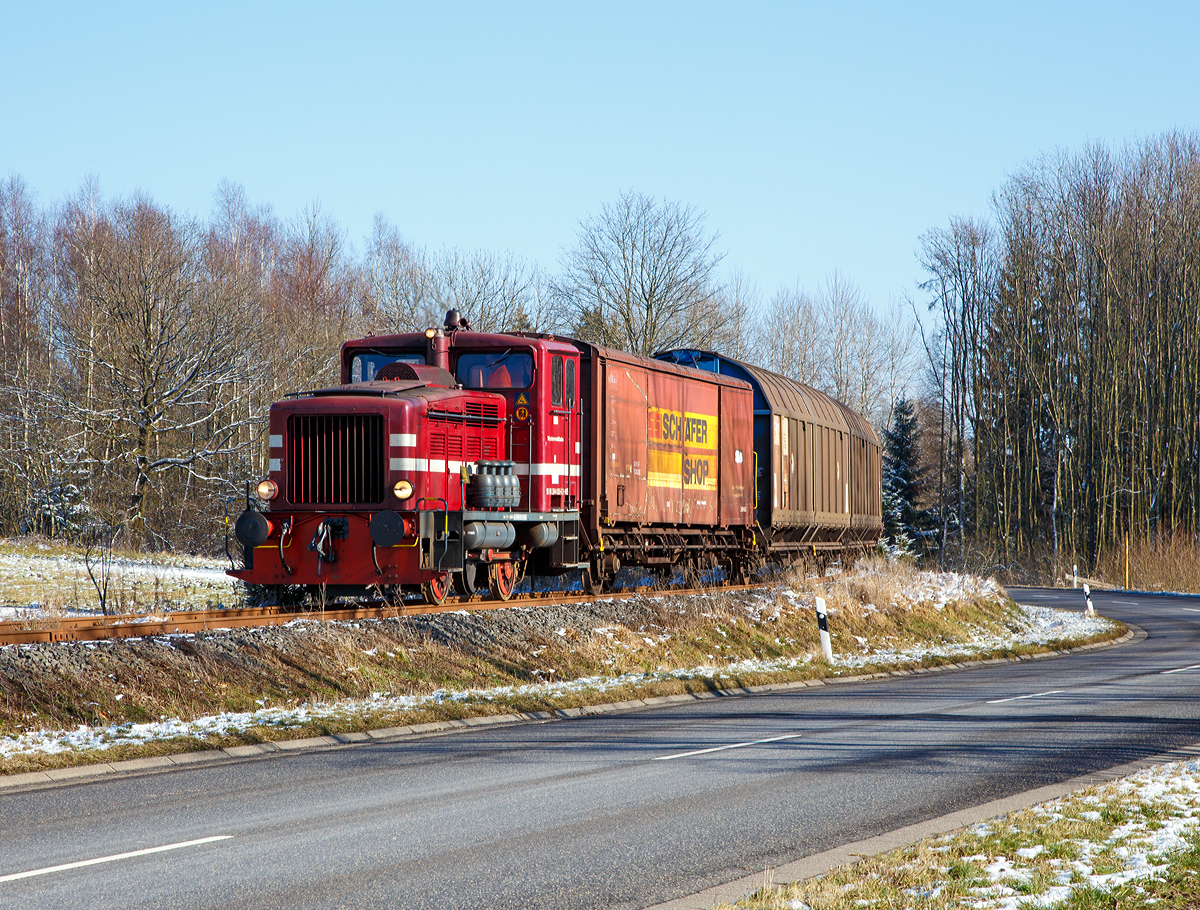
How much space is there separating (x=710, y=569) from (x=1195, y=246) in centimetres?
3480

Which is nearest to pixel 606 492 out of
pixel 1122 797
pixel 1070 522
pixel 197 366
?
pixel 1122 797

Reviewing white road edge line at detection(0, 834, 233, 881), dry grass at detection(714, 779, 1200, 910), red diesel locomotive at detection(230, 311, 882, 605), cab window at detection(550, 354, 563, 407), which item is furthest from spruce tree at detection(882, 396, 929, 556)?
white road edge line at detection(0, 834, 233, 881)

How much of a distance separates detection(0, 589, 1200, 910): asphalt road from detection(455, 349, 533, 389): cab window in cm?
624

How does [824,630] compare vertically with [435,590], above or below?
below

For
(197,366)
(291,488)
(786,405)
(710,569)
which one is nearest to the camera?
(291,488)

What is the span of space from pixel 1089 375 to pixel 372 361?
4046 centimetres

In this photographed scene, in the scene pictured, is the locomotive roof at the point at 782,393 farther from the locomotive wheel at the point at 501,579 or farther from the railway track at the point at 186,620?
the railway track at the point at 186,620

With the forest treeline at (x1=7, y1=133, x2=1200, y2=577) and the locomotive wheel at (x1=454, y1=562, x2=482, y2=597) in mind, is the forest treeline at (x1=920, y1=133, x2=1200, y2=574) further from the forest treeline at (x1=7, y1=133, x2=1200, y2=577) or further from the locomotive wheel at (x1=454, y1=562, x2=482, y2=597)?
the locomotive wheel at (x1=454, y1=562, x2=482, y2=597)

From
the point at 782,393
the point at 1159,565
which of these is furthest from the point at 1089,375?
the point at 782,393

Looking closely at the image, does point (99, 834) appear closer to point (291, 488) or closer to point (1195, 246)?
point (291, 488)

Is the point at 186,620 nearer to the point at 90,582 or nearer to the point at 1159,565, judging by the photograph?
the point at 90,582

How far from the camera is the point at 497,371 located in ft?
57.1

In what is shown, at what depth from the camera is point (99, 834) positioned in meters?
6.80

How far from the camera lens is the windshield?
17.4 meters
